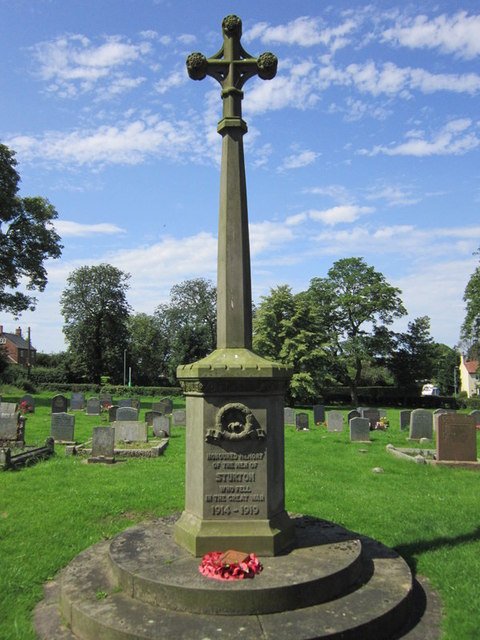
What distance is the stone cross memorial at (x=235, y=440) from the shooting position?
5.05 metres

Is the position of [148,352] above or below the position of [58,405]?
above

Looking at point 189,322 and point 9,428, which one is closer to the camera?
point 9,428

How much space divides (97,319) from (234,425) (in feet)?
179

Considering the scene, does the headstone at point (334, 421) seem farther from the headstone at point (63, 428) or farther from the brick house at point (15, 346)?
the brick house at point (15, 346)

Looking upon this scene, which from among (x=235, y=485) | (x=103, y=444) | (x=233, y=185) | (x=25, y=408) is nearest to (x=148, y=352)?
(x=25, y=408)

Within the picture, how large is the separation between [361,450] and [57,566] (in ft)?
37.5

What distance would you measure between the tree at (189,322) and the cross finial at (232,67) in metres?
45.9

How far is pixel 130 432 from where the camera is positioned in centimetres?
1580

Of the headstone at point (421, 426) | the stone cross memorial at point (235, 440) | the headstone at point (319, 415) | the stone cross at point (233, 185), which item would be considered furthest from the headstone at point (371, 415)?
the stone cross at point (233, 185)

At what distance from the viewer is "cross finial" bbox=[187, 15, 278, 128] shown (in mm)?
5703

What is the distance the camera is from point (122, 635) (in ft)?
12.4

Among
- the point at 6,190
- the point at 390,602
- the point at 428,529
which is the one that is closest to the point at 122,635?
the point at 390,602

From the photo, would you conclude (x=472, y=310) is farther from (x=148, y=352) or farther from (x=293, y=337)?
(x=148, y=352)

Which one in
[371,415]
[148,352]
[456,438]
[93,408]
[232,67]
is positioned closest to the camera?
[232,67]
